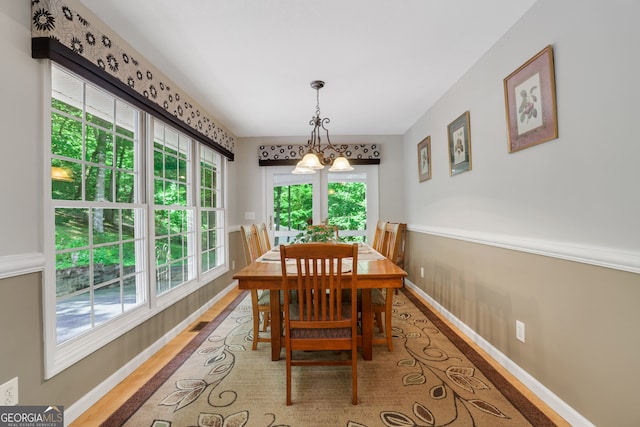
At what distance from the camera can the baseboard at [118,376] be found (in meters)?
1.62

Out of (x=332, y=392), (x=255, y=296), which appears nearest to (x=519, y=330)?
(x=332, y=392)

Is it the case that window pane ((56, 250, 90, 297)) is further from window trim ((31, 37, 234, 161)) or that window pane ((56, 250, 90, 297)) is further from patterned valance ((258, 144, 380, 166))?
patterned valance ((258, 144, 380, 166))

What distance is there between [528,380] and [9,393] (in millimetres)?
2794

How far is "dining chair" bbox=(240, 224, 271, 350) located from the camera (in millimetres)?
2307

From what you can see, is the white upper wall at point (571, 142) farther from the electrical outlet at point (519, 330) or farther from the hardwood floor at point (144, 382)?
the hardwood floor at point (144, 382)

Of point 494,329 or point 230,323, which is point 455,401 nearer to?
point 494,329

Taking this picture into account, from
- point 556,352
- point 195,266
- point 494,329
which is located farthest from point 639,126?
point 195,266

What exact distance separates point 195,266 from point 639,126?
139 inches

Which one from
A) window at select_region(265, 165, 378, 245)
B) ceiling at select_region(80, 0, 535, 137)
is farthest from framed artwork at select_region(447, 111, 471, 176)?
window at select_region(265, 165, 378, 245)

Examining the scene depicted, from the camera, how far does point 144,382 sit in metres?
1.96

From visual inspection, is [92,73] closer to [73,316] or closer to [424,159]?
[73,316]

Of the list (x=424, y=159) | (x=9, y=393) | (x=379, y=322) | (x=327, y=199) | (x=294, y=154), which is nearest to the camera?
(x=9, y=393)

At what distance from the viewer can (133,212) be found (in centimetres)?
233

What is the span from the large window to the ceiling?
543mm
